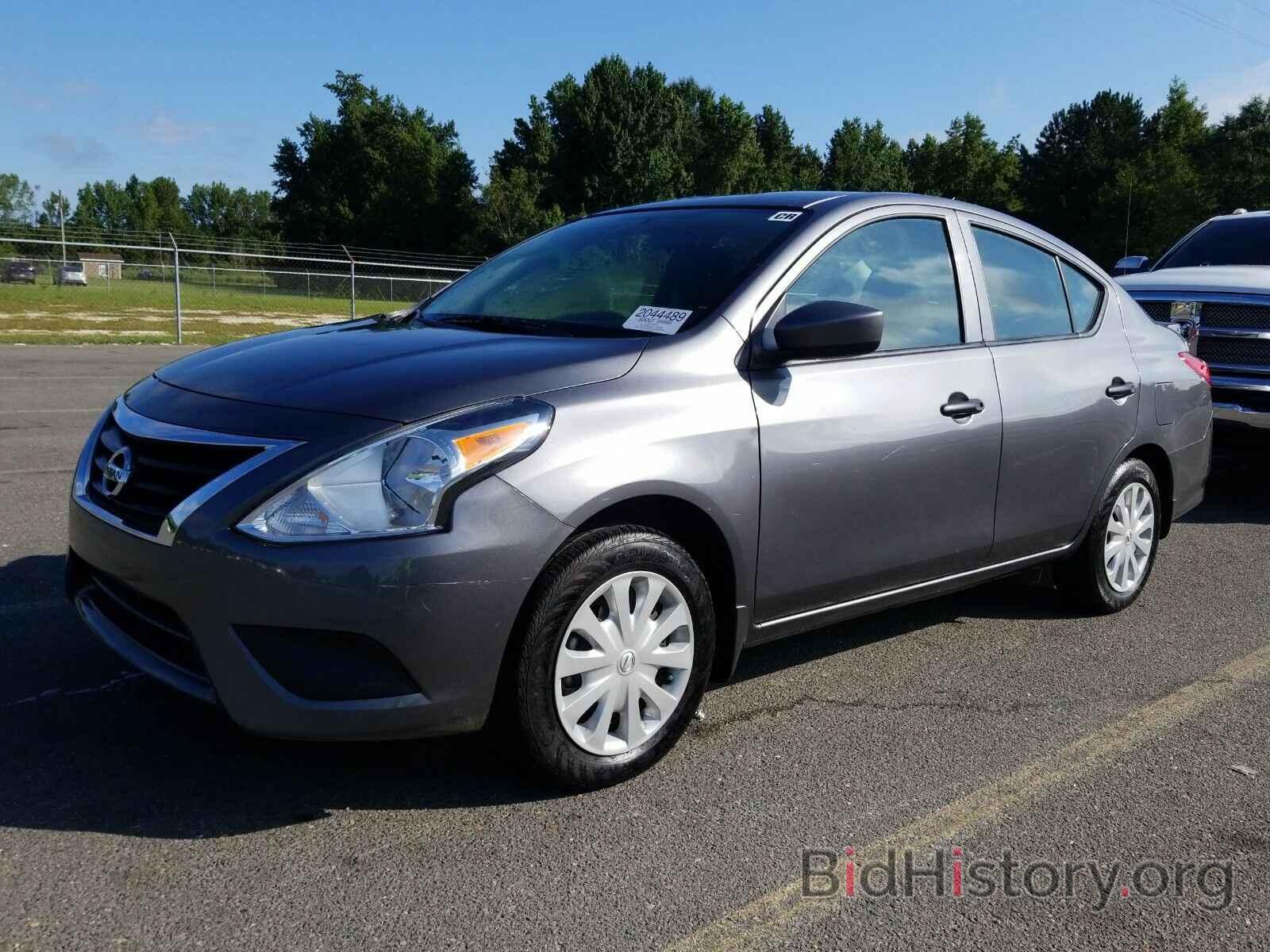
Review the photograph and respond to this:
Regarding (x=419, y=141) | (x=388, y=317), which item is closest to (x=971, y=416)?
(x=388, y=317)

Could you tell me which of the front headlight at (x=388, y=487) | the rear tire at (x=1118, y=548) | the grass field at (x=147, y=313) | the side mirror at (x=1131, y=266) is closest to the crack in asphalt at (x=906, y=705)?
the rear tire at (x=1118, y=548)

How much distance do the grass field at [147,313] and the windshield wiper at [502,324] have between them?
1684 cm

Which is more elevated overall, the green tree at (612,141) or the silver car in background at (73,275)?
the green tree at (612,141)

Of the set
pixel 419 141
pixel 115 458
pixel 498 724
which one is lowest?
pixel 498 724

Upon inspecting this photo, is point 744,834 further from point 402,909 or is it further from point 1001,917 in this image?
point 402,909

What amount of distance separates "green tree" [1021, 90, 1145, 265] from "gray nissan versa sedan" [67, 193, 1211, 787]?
261ft

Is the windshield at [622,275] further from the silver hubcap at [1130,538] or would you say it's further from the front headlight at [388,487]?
the silver hubcap at [1130,538]

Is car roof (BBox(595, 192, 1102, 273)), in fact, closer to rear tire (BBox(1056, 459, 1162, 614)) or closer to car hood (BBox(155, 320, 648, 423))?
car hood (BBox(155, 320, 648, 423))

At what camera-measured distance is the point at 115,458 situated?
312 cm

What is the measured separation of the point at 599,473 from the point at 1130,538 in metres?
3.06

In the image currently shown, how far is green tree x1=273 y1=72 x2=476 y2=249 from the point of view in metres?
75.8

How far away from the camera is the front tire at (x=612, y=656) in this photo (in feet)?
9.59

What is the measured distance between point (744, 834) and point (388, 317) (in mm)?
2447

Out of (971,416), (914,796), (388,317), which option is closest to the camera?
(914,796)
